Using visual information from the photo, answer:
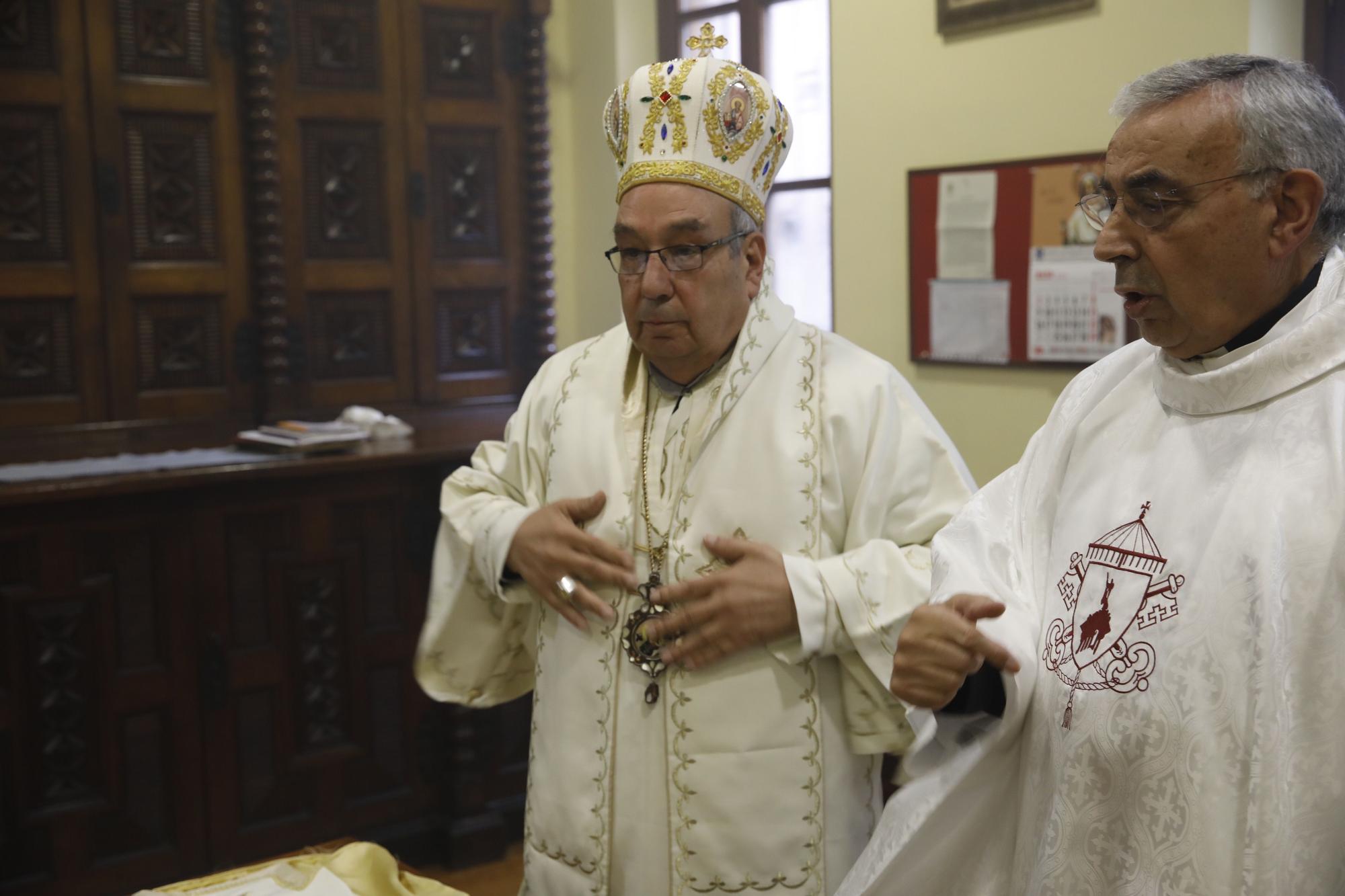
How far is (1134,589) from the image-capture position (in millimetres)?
1464

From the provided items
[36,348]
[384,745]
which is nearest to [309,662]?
[384,745]

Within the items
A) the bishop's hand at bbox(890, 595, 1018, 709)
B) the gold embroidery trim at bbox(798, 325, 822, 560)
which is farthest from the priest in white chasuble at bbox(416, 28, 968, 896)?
the bishop's hand at bbox(890, 595, 1018, 709)

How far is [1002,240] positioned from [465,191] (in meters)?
2.02

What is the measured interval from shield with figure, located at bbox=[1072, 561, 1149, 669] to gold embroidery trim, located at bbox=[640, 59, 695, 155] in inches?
38.9

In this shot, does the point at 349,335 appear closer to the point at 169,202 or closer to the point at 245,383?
the point at 245,383

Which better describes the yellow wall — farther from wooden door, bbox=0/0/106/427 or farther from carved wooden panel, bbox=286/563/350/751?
wooden door, bbox=0/0/106/427

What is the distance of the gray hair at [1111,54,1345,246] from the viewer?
4.42ft

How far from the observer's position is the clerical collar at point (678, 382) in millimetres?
2156

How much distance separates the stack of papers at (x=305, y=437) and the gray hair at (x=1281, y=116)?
9.18 feet

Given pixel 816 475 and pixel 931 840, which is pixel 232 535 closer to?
pixel 816 475

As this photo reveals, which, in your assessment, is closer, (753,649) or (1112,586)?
(1112,586)

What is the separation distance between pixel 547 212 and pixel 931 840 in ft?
11.2

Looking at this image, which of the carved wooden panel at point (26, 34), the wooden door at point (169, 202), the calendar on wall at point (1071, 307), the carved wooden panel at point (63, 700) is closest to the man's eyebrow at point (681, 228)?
the calendar on wall at point (1071, 307)

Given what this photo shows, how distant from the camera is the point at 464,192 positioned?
4555 millimetres
